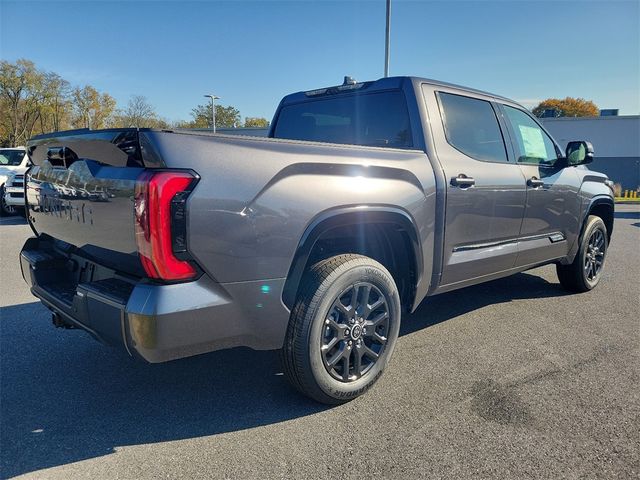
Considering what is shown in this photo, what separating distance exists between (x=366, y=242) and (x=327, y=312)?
0.64 meters

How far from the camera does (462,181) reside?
3.24 metres

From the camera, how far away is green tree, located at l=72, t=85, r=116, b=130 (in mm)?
45094

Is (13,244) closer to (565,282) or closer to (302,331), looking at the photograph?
(302,331)

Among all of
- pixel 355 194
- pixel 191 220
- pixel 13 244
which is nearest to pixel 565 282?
pixel 355 194

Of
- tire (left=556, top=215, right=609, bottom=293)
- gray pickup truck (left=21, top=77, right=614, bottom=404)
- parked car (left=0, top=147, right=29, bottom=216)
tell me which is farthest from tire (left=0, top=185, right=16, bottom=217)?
tire (left=556, top=215, right=609, bottom=293)

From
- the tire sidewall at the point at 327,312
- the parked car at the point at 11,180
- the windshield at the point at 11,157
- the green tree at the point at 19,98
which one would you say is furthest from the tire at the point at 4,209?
the green tree at the point at 19,98

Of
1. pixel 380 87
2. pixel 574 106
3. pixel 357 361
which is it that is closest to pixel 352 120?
pixel 380 87

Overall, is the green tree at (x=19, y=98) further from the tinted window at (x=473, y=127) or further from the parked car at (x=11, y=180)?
the tinted window at (x=473, y=127)

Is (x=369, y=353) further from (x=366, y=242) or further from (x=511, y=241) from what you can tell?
(x=511, y=241)

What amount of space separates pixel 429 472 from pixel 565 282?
379 centimetres

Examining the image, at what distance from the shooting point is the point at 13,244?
8.16 meters

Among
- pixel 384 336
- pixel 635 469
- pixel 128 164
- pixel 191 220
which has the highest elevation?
pixel 128 164

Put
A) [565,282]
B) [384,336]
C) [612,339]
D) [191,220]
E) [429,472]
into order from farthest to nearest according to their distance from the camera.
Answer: [565,282] → [612,339] → [384,336] → [429,472] → [191,220]

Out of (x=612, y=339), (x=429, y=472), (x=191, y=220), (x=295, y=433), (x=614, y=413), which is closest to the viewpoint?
(x=191, y=220)
